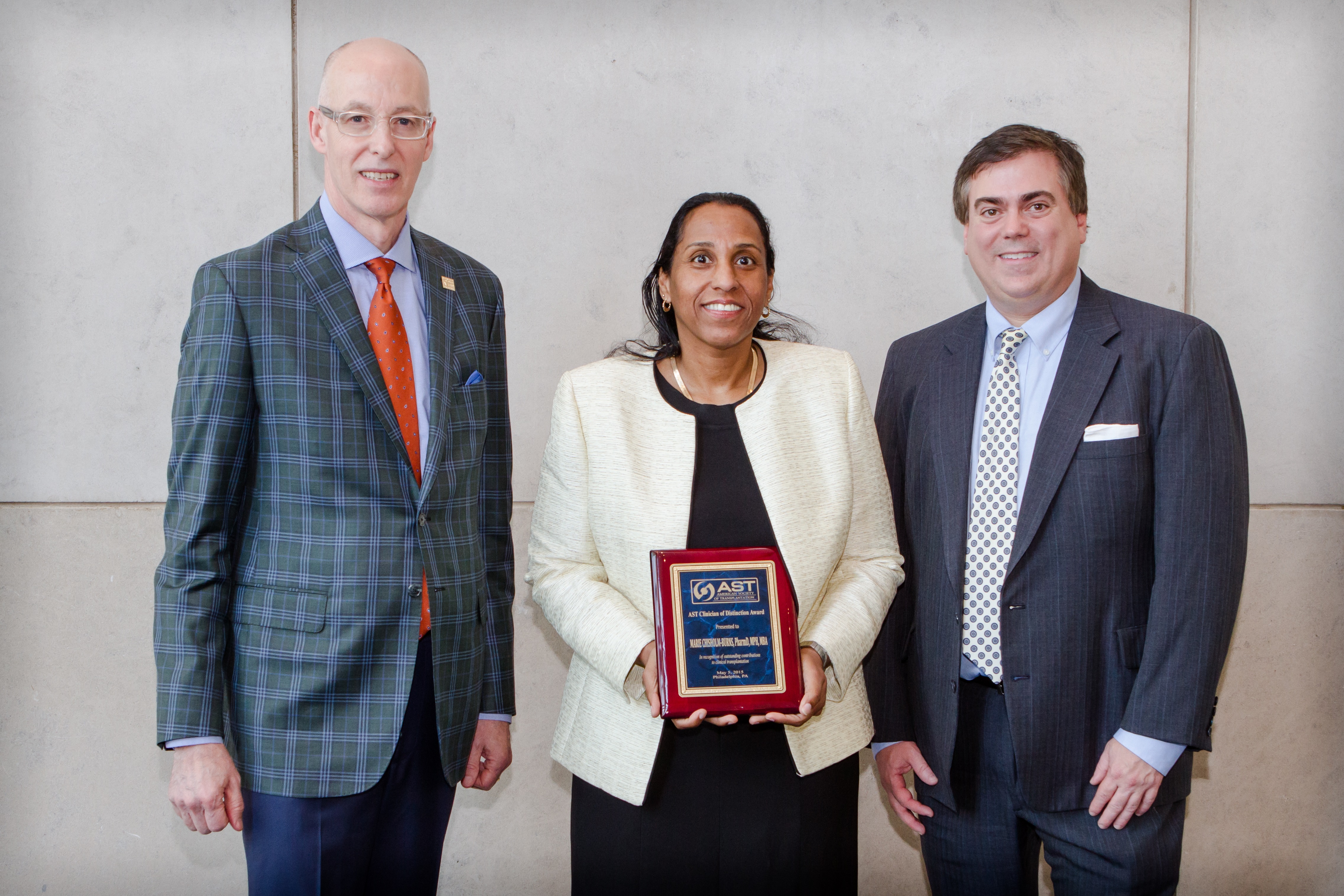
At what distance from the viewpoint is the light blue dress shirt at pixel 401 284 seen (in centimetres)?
191

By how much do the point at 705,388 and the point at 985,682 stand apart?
0.91 metres

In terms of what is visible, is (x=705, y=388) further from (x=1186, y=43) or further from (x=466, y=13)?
(x=1186, y=43)

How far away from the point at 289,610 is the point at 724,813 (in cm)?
97

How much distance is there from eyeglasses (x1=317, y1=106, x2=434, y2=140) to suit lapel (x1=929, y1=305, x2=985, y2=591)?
131cm

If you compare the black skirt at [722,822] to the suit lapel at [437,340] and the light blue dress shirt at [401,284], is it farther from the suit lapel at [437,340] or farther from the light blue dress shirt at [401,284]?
the light blue dress shirt at [401,284]

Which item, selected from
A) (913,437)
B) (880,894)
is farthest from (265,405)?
(880,894)

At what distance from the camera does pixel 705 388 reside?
6.82 ft

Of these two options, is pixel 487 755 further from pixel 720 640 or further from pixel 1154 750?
pixel 1154 750

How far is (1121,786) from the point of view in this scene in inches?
74.8

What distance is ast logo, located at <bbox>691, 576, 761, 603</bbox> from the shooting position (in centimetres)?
177

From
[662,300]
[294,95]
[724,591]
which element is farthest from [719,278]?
[294,95]

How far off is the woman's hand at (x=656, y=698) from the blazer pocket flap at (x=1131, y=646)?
26.0 inches

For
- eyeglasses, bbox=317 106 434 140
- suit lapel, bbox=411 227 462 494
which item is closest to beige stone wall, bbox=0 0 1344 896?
suit lapel, bbox=411 227 462 494

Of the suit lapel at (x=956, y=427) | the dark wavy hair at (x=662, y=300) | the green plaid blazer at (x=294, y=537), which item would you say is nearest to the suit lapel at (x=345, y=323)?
the green plaid blazer at (x=294, y=537)
